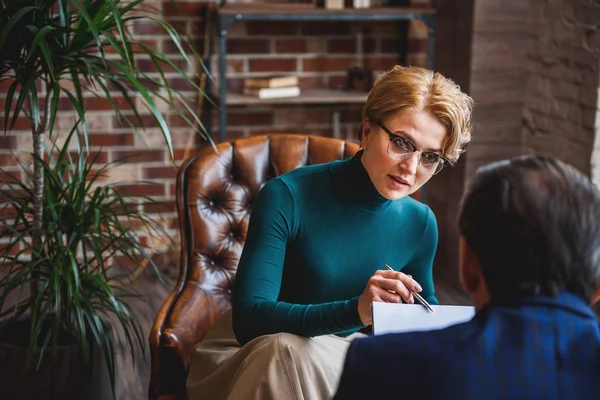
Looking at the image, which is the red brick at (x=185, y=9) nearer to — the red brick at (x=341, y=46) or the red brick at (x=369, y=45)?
the red brick at (x=341, y=46)

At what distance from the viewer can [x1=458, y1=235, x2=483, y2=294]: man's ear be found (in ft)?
3.08

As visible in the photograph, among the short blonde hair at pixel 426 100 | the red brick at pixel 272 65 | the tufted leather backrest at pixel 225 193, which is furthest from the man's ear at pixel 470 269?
the red brick at pixel 272 65

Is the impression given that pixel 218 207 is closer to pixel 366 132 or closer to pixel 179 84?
pixel 366 132

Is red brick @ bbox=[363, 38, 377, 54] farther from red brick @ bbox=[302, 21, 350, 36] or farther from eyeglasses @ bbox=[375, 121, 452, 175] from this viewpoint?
eyeglasses @ bbox=[375, 121, 452, 175]

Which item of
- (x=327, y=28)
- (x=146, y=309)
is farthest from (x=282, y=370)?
(x=327, y=28)

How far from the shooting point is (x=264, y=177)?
2201 mm

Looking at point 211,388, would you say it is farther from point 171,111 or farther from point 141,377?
point 171,111

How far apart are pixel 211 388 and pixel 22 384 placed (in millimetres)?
745

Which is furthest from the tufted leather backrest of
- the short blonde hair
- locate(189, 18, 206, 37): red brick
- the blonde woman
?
locate(189, 18, 206, 37): red brick

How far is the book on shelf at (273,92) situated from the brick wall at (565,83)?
3.17ft

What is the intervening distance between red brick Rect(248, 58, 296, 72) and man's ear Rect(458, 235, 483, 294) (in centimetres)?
257

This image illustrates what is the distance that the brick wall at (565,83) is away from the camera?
281 centimetres

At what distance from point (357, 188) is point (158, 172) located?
1807 millimetres

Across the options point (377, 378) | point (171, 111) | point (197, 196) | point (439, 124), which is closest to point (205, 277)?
point (197, 196)
